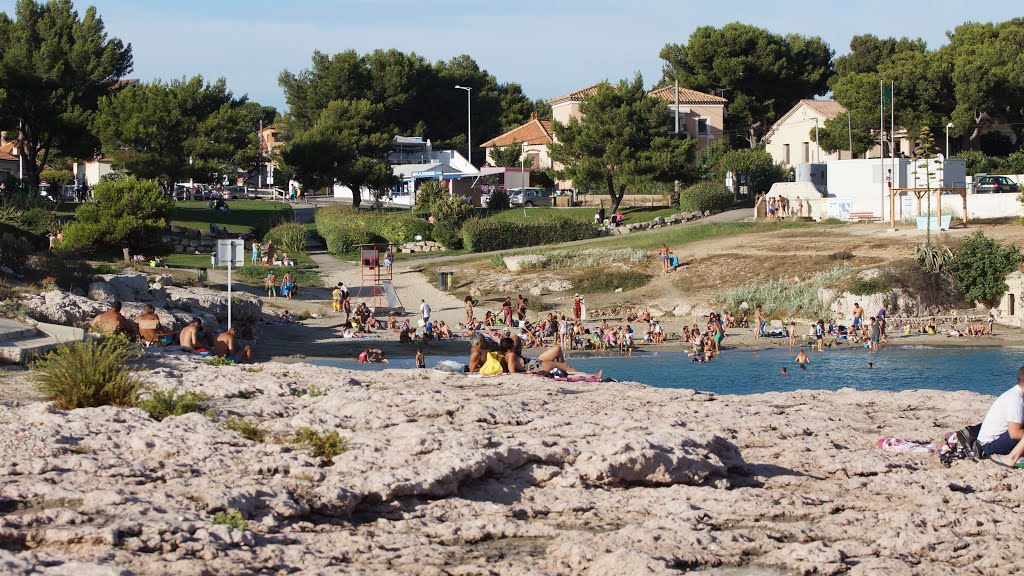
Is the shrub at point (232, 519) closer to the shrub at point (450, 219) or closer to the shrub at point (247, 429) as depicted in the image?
the shrub at point (247, 429)

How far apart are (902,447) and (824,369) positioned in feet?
53.5

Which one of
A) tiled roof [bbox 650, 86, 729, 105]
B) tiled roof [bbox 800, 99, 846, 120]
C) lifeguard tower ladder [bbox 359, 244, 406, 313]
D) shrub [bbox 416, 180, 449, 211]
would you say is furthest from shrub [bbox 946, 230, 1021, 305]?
tiled roof [bbox 650, 86, 729, 105]

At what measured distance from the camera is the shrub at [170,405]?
28.4ft

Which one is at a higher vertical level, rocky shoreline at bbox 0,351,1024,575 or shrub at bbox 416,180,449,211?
shrub at bbox 416,180,449,211

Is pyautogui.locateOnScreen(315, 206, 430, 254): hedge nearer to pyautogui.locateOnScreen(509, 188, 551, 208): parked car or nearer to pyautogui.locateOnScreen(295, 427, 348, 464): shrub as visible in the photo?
pyautogui.locateOnScreen(509, 188, 551, 208): parked car

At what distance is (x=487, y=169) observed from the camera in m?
65.9

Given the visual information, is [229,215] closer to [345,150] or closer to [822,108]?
[345,150]

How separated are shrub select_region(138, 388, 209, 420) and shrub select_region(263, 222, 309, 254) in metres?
35.3

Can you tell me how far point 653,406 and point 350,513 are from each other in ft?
14.2

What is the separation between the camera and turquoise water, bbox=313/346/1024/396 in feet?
74.2

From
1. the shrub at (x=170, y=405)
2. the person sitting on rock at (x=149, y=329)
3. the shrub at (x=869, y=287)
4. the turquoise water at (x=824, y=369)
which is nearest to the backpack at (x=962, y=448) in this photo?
the shrub at (x=170, y=405)

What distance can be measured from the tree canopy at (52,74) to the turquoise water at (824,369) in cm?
3229

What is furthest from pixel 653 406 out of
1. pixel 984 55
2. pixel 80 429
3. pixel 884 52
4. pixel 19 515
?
pixel 884 52

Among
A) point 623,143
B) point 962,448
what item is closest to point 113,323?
point 962,448
